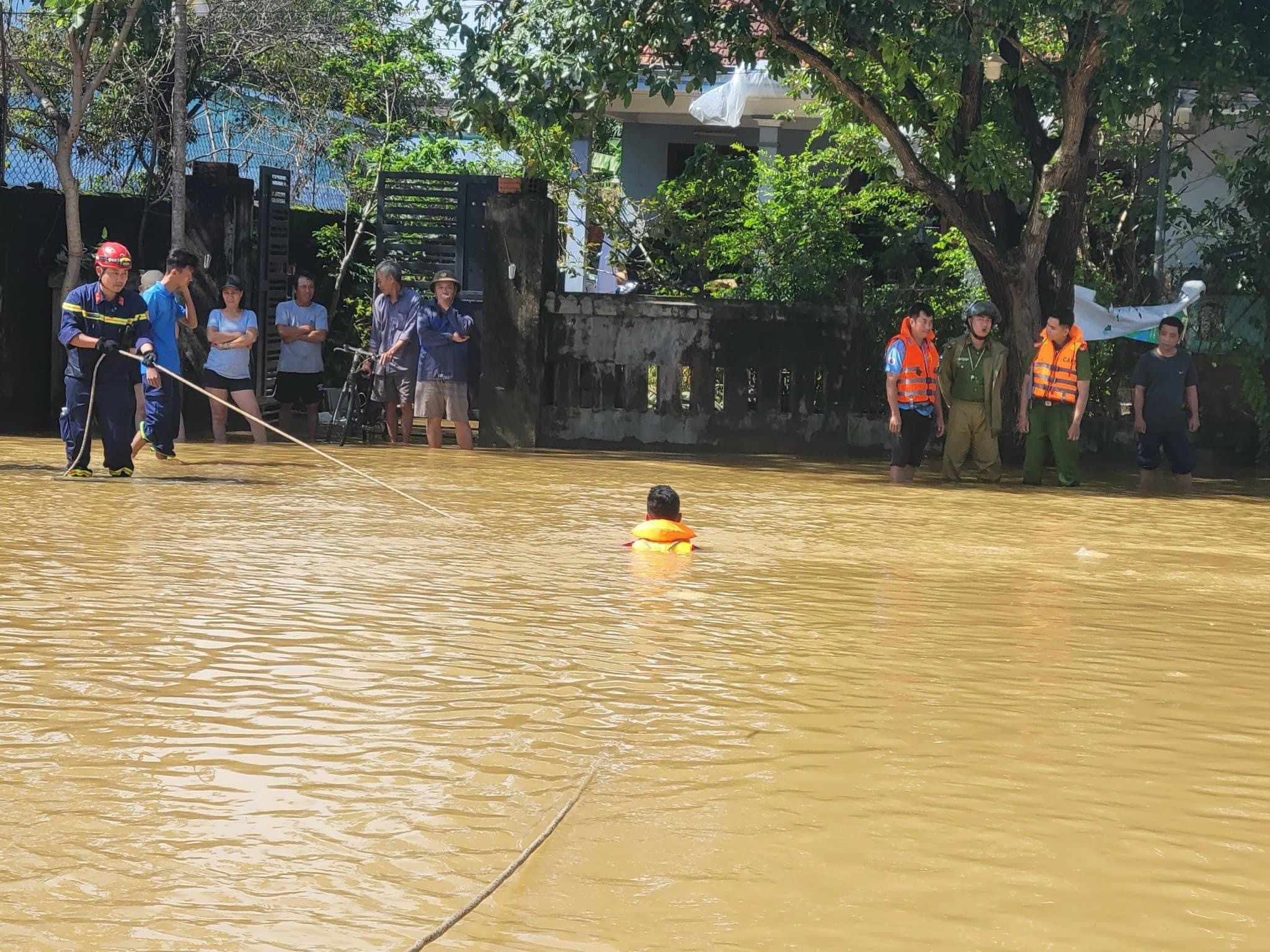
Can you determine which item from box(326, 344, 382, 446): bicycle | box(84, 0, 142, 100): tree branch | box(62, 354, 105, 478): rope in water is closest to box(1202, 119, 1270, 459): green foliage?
box(326, 344, 382, 446): bicycle

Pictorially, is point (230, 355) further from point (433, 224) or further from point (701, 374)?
point (701, 374)

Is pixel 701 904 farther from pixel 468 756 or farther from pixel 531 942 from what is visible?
pixel 468 756

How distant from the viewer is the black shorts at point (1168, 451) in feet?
51.5

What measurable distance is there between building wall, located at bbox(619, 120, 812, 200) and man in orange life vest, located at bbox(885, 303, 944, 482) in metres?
10.8

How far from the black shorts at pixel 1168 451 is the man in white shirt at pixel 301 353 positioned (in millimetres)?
8270

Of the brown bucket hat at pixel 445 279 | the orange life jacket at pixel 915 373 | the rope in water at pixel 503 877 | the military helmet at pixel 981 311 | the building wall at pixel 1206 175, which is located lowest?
the rope in water at pixel 503 877

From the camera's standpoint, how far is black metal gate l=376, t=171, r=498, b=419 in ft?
61.0

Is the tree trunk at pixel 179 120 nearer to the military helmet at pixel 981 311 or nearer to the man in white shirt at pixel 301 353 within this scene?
the man in white shirt at pixel 301 353

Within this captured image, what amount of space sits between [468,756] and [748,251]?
14.2 metres

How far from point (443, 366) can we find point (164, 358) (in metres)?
3.79

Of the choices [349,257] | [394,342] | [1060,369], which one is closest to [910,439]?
[1060,369]

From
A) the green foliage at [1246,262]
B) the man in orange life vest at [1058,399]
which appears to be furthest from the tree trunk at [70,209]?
the green foliage at [1246,262]

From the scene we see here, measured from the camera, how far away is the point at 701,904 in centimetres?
389

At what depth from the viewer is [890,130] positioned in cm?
1638
